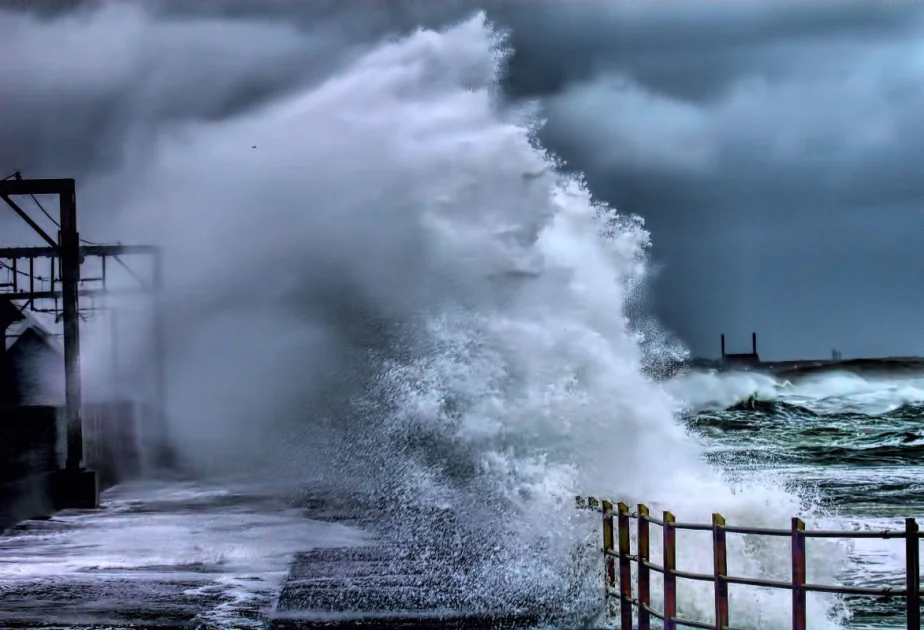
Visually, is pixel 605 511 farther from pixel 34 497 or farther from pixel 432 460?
pixel 432 460

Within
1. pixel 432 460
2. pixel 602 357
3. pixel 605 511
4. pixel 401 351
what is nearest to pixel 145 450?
pixel 401 351

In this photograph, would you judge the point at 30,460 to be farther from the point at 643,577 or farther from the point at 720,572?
the point at 720,572

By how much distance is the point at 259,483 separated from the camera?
38781 mm

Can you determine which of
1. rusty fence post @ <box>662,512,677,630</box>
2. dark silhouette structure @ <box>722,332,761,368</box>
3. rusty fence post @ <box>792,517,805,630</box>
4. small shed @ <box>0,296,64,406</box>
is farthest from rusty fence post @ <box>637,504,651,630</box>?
dark silhouette structure @ <box>722,332,761,368</box>

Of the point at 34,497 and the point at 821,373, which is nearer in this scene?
the point at 34,497

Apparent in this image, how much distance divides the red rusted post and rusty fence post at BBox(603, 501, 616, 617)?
40cm

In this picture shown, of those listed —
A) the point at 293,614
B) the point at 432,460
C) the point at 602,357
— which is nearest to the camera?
the point at 293,614

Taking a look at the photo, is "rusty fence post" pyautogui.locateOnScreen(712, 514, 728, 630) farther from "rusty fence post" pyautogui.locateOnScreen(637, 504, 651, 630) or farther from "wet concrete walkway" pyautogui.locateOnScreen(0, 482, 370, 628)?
"wet concrete walkway" pyautogui.locateOnScreen(0, 482, 370, 628)

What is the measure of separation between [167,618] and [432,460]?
20972mm

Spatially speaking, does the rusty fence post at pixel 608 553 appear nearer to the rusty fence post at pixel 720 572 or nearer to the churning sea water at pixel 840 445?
the rusty fence post at pixel 720 572

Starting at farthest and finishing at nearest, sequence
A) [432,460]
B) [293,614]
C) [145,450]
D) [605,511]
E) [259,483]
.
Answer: [145,450], [259,483], [432,460], [293,614], [605,511]

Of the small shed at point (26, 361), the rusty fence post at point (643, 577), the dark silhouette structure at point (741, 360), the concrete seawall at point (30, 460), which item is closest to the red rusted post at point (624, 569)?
the rusty fence post at point (643, 577)

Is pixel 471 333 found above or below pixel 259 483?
above

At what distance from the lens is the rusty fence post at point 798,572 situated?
Result: 8.35 meters
